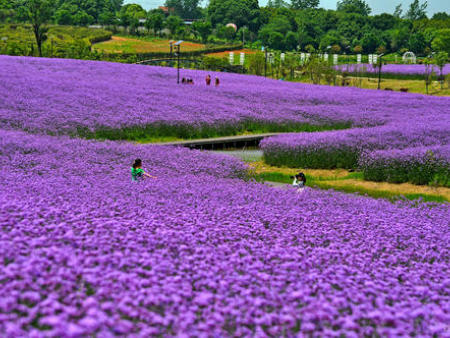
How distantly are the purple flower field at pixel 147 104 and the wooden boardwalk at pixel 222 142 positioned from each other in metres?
1.41

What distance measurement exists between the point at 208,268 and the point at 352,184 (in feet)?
41.1

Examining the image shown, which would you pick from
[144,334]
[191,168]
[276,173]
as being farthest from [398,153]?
[144,334]

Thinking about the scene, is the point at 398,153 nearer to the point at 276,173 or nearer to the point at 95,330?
the point at 276,173

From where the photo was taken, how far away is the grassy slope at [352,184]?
15039 millimetres

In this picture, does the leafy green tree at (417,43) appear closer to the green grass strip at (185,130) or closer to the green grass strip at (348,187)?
the green grass strip at (185,130)

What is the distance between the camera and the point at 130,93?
28578mm

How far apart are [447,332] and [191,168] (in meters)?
11.8

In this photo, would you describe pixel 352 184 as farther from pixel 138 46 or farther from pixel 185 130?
pixel 138 46

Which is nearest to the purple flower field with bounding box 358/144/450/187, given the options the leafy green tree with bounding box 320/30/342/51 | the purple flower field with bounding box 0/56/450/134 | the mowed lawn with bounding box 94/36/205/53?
the purple flower field with bounding box 0/56/450/134

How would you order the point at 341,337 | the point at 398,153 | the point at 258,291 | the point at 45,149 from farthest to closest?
the point at 398,153 < the point at 45,149 < the point at 258,291 < the point at 341,337

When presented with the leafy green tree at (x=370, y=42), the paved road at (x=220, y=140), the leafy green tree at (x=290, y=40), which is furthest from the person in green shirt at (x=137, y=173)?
the leafy green tree at (x=290, y=40)

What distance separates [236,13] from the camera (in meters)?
172

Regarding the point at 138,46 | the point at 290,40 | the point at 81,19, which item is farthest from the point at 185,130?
the point at 290,40

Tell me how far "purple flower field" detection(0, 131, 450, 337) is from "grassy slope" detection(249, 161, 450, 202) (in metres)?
6.46
